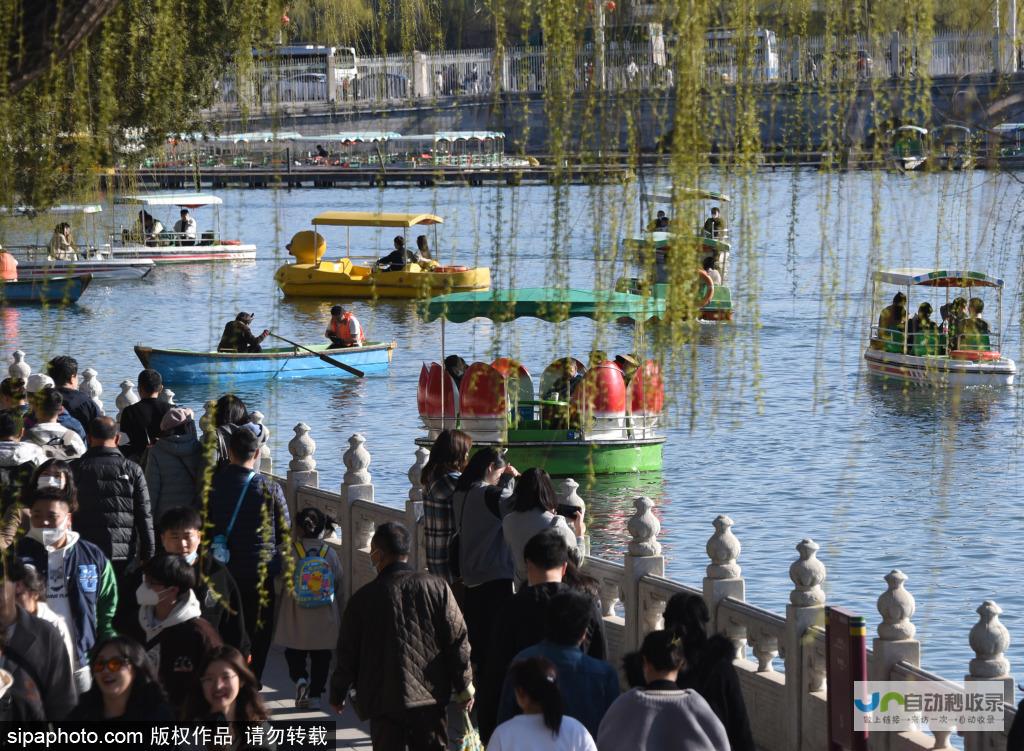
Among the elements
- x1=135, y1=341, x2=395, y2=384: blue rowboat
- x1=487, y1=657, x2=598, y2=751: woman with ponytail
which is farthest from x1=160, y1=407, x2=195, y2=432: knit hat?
x1=135, y1=341, x2=395, y2=384: blue rowboat

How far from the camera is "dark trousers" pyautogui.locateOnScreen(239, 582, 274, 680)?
27.7ft

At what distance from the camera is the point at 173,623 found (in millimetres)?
6703

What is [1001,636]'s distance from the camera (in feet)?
23.1

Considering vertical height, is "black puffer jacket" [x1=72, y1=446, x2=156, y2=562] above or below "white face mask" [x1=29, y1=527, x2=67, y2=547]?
below

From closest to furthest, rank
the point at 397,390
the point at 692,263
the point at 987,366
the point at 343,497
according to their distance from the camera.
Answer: the point at 692,263
the point at 343,497
the point at 987,366
the point at 397,390

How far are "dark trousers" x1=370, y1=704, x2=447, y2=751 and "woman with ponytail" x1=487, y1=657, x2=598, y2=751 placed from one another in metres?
1.76

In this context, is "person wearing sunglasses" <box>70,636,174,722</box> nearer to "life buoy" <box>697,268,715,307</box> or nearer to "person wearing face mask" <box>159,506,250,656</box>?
"person wearing face mask" <box>159,506,250,656</box>

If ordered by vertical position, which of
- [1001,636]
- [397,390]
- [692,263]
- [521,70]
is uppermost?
[521,70]

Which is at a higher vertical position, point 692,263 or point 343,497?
point 692,263

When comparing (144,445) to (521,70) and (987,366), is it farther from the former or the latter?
(987,366)

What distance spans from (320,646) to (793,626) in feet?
9.03

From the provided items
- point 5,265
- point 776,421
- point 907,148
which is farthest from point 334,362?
point 907,148

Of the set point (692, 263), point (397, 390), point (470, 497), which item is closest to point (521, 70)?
point (692, 263)

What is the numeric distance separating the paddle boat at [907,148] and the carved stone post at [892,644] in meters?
3.41
